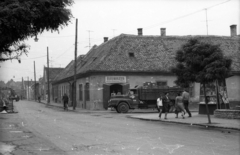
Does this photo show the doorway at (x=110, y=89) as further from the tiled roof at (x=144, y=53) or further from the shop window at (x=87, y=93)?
the shop window at (x=87, y=93)

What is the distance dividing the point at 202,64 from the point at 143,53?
21.2m

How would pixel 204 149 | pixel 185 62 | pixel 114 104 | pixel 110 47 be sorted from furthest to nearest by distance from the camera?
1. pixel 110 47
2. pixel 114 104
3. pixel 185 62
4. pixel 204 149

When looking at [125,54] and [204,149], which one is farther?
[125,54]

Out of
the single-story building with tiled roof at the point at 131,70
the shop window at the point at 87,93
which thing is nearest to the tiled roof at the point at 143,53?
the single-story building with tiled roof at the point at 131,70

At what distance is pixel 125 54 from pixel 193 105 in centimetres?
925

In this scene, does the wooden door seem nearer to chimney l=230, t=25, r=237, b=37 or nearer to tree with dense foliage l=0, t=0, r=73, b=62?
chimney l=230, t=25, r=237, b=37

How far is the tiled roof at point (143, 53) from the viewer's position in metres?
35.3

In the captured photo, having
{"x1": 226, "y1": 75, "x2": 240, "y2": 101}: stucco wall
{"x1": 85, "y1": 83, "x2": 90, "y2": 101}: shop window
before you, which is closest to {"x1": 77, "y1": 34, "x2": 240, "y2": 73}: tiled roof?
{"x1": 226, "y1": 75, "x2": 240, "y2": 101}: stucco wall

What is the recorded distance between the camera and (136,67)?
3544 cm

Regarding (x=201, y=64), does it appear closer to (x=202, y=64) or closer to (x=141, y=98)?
(x=202, y=64)

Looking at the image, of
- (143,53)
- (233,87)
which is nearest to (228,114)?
(233,87)

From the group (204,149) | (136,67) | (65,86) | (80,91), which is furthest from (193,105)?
(204,149)

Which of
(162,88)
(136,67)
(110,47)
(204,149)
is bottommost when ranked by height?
(204,149)

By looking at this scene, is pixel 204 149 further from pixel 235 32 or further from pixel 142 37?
pixel 235 32
